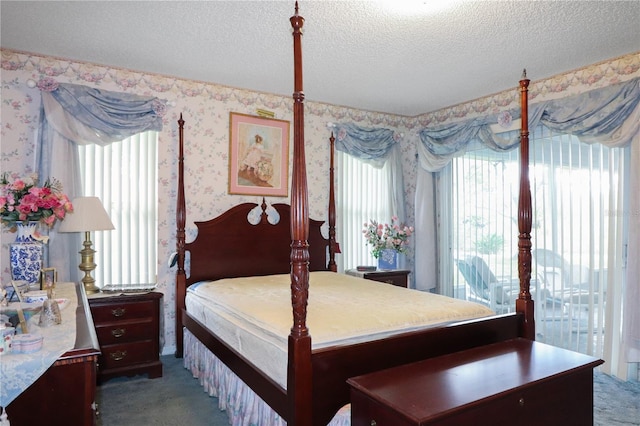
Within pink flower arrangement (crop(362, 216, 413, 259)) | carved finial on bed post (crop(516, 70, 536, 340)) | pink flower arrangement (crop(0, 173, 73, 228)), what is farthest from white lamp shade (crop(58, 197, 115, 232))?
carved finial on bed post (crop(516, 70, 536, 340))

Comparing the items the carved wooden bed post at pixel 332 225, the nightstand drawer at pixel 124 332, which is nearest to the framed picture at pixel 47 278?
the nightstand drawer at pixel 124 332

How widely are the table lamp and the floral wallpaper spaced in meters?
0.56

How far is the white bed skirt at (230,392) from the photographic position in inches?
81.6

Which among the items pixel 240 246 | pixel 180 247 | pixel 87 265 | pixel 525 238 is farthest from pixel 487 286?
pixel 87 265

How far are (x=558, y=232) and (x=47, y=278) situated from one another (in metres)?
4.02

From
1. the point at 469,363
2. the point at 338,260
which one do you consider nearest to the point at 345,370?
the point at 469,363

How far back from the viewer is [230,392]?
2555 millimetres

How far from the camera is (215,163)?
13.3 ft

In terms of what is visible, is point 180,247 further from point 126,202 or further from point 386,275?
point 386,275

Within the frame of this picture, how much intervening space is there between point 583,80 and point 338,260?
9.45 feet

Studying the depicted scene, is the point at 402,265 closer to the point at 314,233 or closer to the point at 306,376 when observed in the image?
the point at 314,233

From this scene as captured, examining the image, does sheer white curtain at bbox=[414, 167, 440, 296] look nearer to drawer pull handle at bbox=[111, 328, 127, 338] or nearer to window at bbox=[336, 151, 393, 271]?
window at bbox=[336, 151, 393, 271]

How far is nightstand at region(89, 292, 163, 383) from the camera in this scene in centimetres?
308

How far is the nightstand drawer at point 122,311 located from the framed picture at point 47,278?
19.1 inches
